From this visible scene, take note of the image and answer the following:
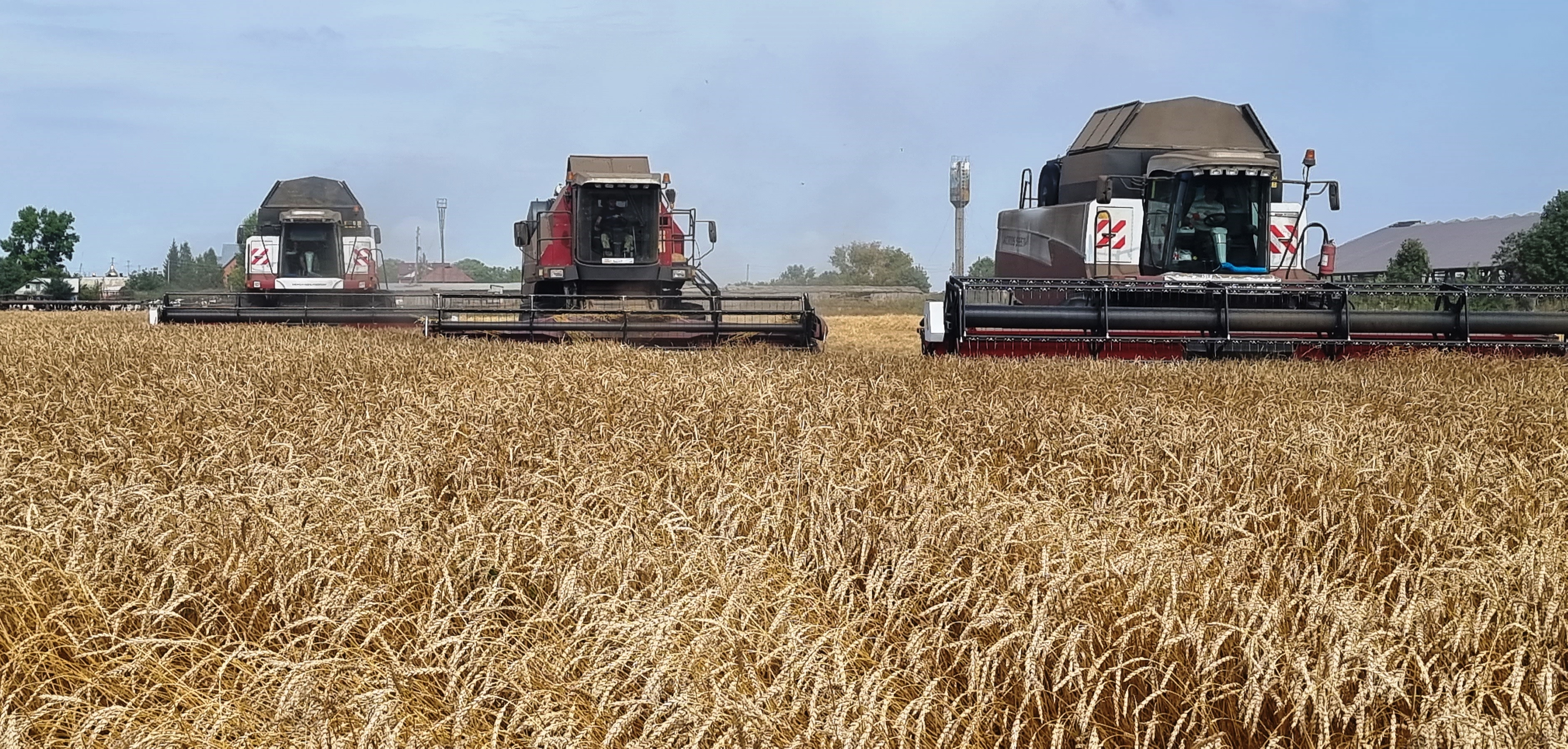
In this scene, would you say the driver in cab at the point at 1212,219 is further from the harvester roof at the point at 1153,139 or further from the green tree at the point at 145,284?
the green tree at the point at 145,284

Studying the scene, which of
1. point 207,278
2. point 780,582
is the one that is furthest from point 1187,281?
point 207,278

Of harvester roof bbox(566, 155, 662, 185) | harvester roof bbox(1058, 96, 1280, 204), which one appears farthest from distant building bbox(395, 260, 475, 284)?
harvester roof bbox(1058, 96, 1280, 204)

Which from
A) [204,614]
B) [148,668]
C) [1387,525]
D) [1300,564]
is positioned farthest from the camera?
[1387,525]

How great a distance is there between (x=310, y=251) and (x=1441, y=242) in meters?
54.7

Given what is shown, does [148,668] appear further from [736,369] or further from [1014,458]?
[736,369]

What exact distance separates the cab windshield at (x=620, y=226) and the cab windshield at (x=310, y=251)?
22.0 ft

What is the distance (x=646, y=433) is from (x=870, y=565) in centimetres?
200

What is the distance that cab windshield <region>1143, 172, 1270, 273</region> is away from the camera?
505 inches

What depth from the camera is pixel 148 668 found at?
2.32 m

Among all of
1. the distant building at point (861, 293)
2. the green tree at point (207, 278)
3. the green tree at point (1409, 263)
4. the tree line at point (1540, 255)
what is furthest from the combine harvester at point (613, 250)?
the green tree at point (1409, 263)

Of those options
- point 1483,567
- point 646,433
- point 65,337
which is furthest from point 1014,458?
point 65,337

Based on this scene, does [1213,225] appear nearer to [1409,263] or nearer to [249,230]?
[249,230]

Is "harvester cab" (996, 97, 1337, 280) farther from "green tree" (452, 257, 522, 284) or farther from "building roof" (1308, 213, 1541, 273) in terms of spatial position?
"green tree" (452, 257, 522, 284)

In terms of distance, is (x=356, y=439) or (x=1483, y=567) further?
(x=356, y=439)
